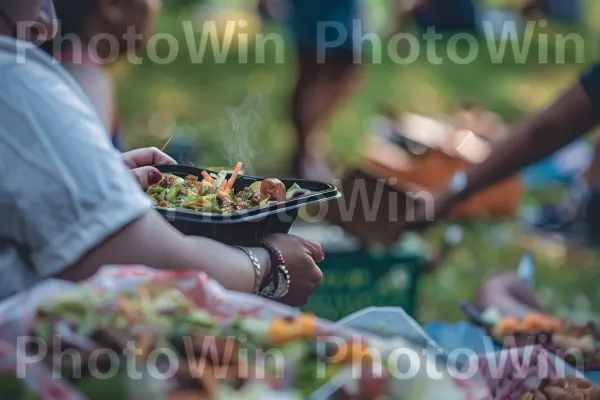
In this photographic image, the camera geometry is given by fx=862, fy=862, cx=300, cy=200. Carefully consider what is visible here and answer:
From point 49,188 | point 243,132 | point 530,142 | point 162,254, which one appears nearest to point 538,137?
point 530,142

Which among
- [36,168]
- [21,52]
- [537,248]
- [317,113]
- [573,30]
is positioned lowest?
[537,248]

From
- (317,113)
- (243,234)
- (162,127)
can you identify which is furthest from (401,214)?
(243,234)

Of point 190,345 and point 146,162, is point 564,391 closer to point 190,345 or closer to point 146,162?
point 190,345

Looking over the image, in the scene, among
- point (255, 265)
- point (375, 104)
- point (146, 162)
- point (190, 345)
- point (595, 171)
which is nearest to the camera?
point (190, 345)

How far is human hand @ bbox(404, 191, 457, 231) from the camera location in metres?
2.83

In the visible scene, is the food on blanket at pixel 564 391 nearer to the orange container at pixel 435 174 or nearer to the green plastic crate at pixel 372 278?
the green plastic crate at pixel 372 278

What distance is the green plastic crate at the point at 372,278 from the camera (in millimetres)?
2371

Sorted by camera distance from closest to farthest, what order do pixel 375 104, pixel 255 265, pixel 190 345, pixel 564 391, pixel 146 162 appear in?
pixel 190 345 < pixel 255 265 < pixel 564 391 < pixel 146 162 < pixel 375 104

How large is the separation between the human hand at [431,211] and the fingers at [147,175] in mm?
1538

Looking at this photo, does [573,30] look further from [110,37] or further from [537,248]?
[110,37]

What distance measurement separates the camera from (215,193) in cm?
132

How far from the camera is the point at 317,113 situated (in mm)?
2936

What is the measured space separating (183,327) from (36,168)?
0.82 ft

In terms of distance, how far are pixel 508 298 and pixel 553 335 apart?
0.53 m
